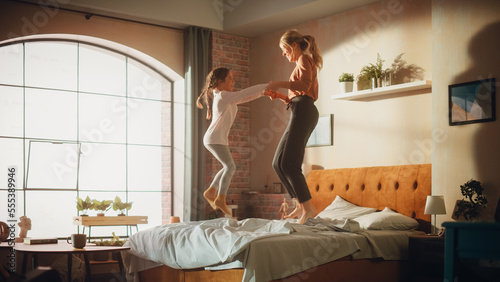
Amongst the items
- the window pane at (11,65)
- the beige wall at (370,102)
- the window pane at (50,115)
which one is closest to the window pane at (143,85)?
the window pane at (50,115)

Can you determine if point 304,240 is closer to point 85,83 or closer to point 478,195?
point 478,195

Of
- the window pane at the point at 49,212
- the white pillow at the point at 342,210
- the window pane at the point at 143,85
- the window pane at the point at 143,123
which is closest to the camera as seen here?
the white pillow at the point at 342,210

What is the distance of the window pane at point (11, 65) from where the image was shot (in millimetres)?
9656

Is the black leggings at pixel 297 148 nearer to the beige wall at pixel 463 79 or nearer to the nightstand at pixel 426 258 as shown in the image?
the nightstand at pixel 426 258

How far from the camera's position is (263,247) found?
3965 mm

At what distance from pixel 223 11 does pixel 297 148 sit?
3.91 m

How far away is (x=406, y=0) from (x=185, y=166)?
357 centimetres

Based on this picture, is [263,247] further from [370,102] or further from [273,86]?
[370,102]

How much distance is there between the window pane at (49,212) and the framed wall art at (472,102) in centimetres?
639

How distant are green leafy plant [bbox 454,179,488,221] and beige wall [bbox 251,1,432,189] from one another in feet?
3.89

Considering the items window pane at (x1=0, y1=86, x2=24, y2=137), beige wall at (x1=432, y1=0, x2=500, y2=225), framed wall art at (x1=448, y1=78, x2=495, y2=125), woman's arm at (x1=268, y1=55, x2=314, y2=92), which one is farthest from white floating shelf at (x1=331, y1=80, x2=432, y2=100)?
window pane at (x1=0, y1=86, x2=24, y2=137)

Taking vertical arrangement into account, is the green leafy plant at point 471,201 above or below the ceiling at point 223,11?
below

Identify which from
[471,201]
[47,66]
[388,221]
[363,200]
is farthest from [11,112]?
[471,201]

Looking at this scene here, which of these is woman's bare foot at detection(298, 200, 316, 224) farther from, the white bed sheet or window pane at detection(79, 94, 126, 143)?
window pane at detection(79, 94, 126, 143)
